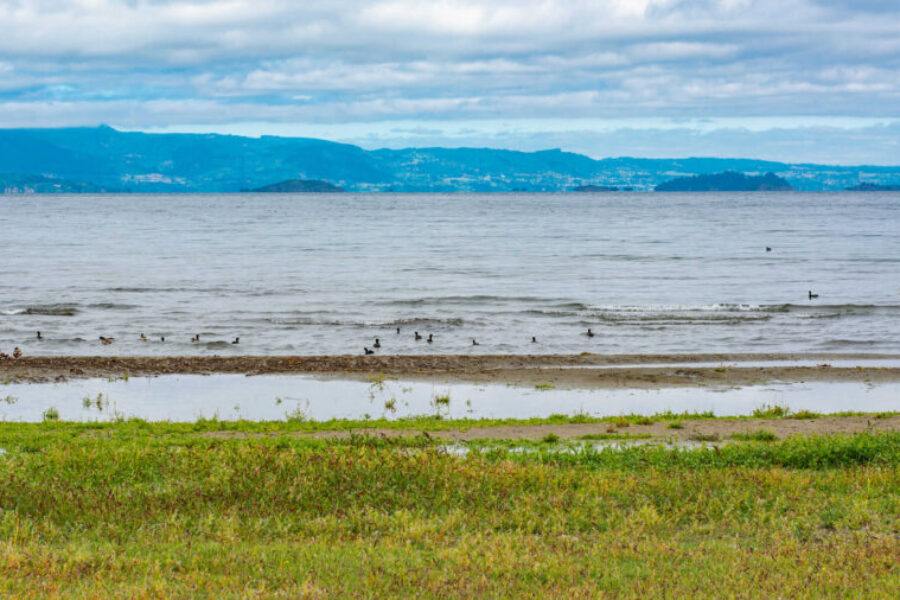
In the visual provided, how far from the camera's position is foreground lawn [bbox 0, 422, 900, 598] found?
855cm

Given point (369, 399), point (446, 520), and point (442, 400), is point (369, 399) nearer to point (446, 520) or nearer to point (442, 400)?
point (442, 400)

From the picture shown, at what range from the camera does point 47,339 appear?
117 feet

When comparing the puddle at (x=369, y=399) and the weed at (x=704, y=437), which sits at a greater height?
the weed at (x=704, y=437)

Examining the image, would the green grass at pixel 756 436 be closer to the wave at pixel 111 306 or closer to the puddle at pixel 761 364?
the puddle at pixel 761 364

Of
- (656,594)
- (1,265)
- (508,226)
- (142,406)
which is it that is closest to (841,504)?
(656,594)

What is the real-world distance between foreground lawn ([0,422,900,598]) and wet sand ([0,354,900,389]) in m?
11.3

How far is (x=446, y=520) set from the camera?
35.5 ft

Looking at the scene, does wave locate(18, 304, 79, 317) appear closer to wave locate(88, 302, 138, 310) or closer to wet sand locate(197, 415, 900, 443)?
wave locate(88, 302, 138, 310)

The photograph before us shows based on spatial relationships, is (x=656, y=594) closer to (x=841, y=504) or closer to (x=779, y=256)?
(x=841, y=504)

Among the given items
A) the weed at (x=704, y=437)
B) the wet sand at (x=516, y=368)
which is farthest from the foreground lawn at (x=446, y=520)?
the wet sand at (x=516, y=368)

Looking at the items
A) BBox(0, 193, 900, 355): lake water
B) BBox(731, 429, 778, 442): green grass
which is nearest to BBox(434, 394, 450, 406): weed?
BBox(731, 429, 778, 442): green grass

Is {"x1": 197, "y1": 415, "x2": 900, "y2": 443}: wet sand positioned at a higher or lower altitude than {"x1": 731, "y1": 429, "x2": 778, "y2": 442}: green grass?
lower

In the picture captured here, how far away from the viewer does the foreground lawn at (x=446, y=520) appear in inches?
337

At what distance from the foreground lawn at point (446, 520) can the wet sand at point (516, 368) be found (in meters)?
11.3
